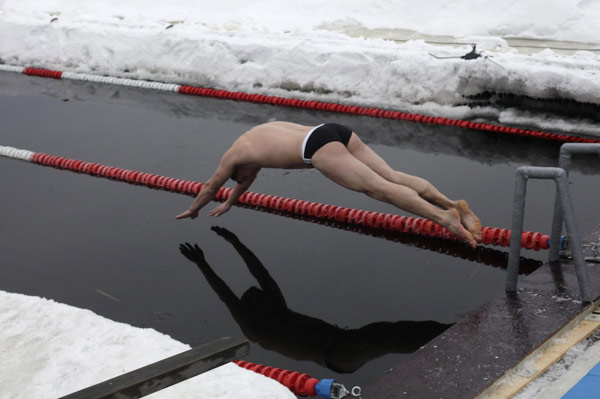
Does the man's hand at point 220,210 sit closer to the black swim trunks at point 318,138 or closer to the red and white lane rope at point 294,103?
the black swim trunks at point 318,138

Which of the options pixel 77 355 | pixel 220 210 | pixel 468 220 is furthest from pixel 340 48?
pixel 77 355

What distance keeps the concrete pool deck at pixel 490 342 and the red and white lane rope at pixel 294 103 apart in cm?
291

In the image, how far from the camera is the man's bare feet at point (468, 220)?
15.0ft

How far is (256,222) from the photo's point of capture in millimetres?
5637

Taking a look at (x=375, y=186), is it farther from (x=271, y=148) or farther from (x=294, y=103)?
(x=294, y=103)

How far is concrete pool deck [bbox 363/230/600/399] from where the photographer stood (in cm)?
303

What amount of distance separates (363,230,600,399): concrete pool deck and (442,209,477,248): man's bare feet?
0.55 metres

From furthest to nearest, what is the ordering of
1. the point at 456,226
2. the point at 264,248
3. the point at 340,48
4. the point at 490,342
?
1. the point at 340,48
2. the point at 264,248
3. the point at 456,226
4. the point at 490,342

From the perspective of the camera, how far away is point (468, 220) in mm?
4605

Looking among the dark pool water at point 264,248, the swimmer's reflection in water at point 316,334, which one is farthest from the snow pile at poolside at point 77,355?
the swimmer's reflection in water at point 316,334

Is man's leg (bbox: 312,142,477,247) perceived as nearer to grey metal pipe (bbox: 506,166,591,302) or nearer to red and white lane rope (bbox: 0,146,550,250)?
red and white lane rope (bbox: 0,146,550,250)

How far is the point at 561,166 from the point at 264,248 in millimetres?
2152

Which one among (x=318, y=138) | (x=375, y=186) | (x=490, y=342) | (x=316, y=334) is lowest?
Answer: (x=316, y=334)

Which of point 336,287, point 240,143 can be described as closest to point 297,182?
point 240,143
